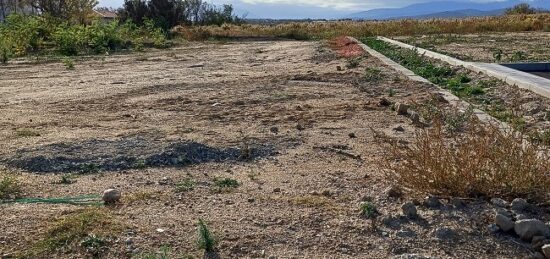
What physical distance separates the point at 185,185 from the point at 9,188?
1.11 m

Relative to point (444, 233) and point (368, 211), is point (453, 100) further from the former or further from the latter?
point (444, 233)

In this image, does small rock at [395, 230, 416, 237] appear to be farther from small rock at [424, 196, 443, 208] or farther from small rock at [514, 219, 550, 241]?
small rock at [514, 219, 550, 241]

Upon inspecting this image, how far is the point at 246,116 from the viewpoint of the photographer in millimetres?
Answer: 6383

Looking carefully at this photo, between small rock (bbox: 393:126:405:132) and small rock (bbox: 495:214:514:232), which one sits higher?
small rock (bbox: 495:214:514:232)

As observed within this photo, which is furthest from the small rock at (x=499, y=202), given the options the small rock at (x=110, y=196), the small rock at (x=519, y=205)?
the small rock at (x=110, y=196)

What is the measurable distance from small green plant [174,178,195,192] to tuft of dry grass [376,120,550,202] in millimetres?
1319

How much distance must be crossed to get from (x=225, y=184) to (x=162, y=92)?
497cm

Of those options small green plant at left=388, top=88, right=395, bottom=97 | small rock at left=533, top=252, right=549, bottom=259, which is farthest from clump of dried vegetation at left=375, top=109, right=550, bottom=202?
small green plant at left=388, top=88, right=395, bottom=97

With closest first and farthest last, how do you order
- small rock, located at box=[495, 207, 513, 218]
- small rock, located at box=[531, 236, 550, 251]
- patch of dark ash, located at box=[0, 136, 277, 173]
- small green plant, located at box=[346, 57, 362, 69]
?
small rock, located at box=[531, 236, 550, 251] → small rock, located at box=[495, 207, 513, 218] → patch of dark ash, located at box=[0, 136, 277, 173] → small green plant, located at box=[346, 57, 362, 69]

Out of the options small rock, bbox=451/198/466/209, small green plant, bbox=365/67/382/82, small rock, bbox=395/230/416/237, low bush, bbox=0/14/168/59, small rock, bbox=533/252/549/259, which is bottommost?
small rock, bbox=533/252/549/259

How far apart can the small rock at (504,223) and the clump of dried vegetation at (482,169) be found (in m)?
0.31

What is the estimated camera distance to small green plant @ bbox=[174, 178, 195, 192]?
12.2ft

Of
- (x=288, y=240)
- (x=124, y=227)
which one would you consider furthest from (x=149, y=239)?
(x=288, y=240)

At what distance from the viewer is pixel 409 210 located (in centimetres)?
308
